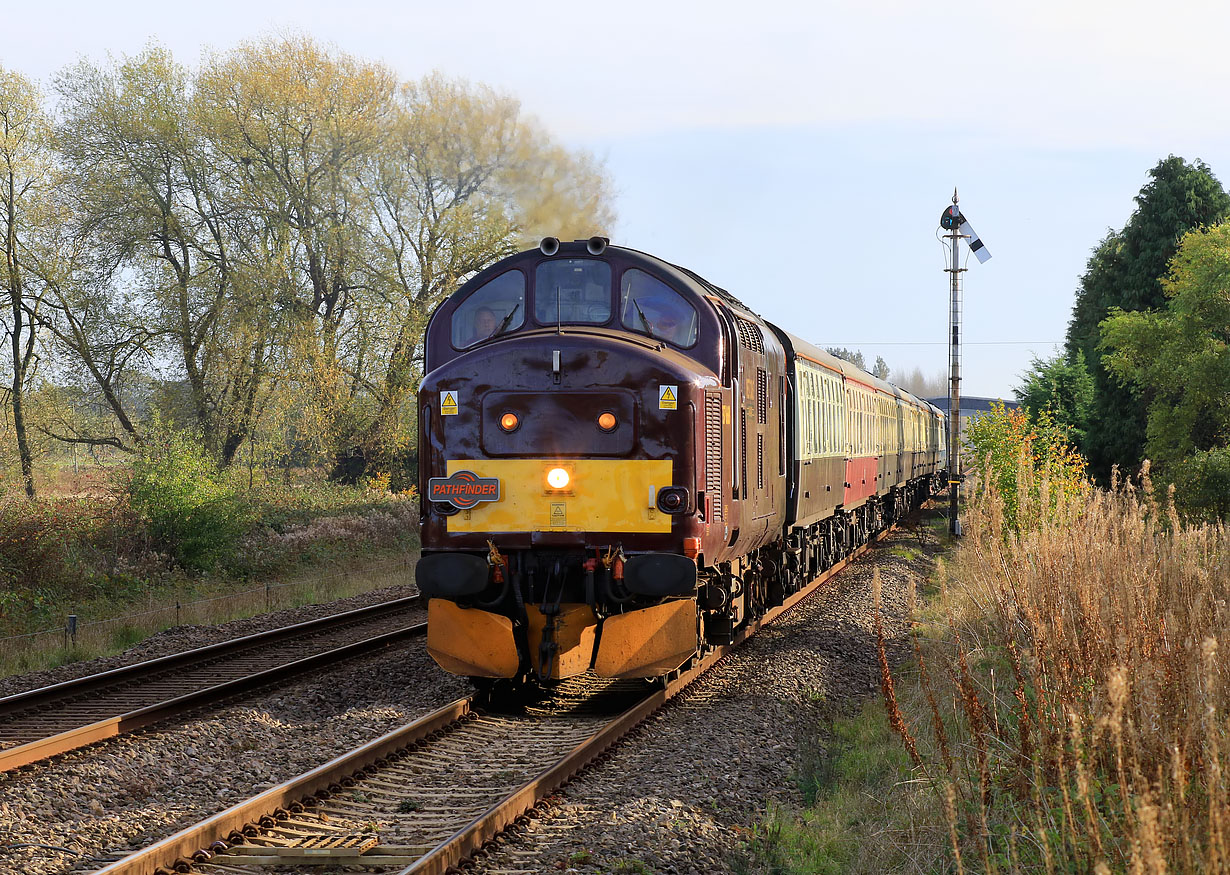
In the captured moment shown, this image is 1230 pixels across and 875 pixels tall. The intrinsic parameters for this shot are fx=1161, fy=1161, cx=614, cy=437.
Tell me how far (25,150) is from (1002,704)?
25.3m

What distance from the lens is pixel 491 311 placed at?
33.8ft

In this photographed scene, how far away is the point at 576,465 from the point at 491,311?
1.80 m

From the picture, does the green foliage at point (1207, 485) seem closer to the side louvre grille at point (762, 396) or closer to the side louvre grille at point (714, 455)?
the side louvre grille at point (762, 396)

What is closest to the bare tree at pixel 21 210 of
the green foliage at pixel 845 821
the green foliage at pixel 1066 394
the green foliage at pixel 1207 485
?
the green foliage at pixel 845 821

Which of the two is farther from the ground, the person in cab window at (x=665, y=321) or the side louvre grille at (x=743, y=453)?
the person in cab window at (x=665, y=321)

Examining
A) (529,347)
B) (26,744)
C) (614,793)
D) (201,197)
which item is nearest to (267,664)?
(26,744)

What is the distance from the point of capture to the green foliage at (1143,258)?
43656 millimetres

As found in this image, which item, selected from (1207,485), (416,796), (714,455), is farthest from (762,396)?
(1207,485)

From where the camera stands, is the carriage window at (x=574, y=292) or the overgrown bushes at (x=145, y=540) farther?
the overgrown bushes at (x=145, y=540)

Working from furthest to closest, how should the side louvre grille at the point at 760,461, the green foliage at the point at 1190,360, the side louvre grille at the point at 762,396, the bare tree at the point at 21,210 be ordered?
1. the green foliage at the point at 1190,360
2. the bare tree at the point at 21,210
3. the side louvre grille at the point at 762,396
4. the side louvre grille at the point at 760,461

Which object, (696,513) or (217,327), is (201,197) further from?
(696,513)

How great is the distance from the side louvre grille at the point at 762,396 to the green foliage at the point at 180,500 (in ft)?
42.8

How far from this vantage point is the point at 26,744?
8438 millimetres

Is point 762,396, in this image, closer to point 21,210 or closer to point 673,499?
point 673,499
